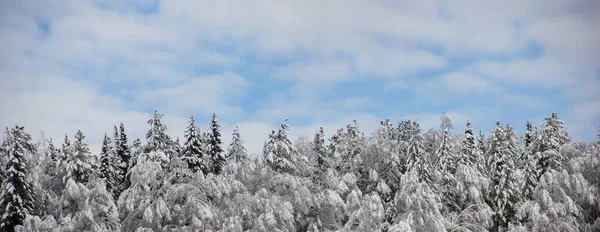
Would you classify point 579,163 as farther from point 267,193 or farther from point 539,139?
point 267,193

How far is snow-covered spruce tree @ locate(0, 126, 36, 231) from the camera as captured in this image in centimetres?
2955

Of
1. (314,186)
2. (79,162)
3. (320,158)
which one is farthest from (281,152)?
(79,162)

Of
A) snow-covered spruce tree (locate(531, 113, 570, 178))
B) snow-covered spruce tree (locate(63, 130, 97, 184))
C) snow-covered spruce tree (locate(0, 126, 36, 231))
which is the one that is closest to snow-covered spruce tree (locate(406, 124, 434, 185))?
snow-covered spruce tree (locate(531, 113, 570, 178))

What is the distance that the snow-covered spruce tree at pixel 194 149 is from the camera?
125 ft

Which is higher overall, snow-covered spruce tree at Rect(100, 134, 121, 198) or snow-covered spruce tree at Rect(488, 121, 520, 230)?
snow-covered spruce tree at Rect(100, 134, 121, 198)

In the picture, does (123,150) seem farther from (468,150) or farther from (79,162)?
(468,150)

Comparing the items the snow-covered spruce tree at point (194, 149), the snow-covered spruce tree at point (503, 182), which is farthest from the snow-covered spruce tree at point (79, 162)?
the snow-covered spruce tree at point (503, 182)

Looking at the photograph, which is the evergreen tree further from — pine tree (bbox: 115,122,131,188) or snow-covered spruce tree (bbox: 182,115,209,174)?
pine tree (bbox: 115,122,131,188)

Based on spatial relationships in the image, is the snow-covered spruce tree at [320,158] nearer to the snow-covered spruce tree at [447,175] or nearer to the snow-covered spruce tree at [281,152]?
the snow-covered spruce tree at [281,152]

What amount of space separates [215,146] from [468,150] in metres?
20.5

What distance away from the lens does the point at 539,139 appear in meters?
37.0

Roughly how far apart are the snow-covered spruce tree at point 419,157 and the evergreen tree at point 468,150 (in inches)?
240

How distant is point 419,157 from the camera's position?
101ft

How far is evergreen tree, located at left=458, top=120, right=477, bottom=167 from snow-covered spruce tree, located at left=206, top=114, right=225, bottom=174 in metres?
19.2
